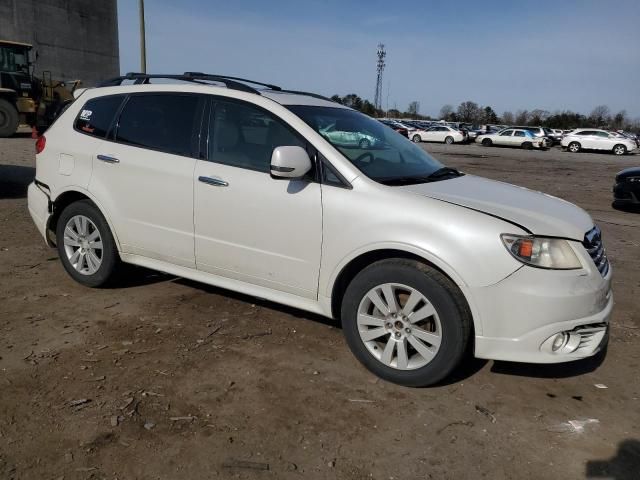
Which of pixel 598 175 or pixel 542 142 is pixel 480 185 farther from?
pixel 542 142

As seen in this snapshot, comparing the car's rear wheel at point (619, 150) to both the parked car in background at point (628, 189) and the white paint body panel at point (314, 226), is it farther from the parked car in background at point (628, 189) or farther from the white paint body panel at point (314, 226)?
the white paint body panel at point (314, 226)

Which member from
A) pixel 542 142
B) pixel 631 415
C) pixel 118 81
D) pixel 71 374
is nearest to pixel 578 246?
pixel 631 415

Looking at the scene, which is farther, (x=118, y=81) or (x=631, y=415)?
(x=118, y=81)

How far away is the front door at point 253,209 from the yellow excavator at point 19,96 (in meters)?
19.9

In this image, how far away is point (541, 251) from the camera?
10.2 feet

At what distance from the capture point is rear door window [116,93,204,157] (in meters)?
4.17

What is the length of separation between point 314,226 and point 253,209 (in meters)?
0.48

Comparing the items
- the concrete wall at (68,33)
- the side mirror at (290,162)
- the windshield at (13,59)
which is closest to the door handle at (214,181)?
the side mirror at (290,162)

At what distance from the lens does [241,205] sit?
381 cm

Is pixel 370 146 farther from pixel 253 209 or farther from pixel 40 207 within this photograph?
pixel 40 207

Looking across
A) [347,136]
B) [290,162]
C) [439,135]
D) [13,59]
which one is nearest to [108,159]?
[290,162]

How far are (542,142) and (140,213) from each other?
1491 inches

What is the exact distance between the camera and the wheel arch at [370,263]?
3.14m

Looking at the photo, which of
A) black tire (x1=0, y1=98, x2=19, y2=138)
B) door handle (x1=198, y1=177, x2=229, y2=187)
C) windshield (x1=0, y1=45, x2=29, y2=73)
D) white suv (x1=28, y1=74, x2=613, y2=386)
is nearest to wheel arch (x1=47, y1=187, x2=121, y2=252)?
white suv (x1=28, y1=74, x2=613, y2=386)
